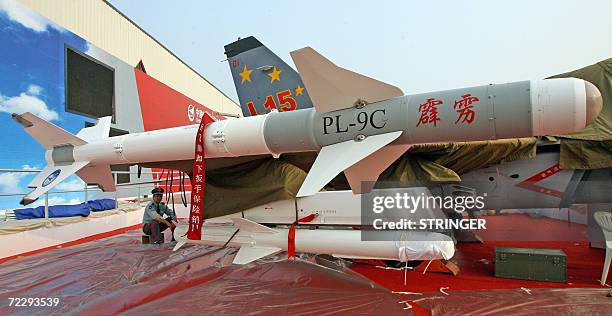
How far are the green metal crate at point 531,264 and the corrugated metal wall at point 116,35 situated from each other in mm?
10843

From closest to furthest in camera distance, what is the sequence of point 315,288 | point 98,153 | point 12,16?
point 315,288
point 98,153
point 12,16

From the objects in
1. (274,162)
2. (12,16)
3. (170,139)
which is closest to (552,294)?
(274,162)

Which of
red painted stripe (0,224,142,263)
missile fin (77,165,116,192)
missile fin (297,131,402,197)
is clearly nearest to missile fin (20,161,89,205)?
missile fin (77,165,116,192)

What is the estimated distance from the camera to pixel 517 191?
4641 millimetres

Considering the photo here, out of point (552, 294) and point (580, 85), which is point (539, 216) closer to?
point (552, 294)

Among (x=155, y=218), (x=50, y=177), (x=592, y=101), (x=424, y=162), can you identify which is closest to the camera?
(x=592, y=101)

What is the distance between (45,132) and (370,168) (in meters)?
4.32

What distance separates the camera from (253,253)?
12.6 ft

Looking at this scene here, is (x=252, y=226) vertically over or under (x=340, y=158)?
under

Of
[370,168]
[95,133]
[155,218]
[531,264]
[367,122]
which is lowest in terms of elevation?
[531,264]

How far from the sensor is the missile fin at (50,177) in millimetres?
3951

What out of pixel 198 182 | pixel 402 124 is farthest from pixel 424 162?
pixel 198 182

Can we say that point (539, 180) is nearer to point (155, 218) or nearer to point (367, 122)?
point (367, 122)

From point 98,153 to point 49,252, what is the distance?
2.70 meters
